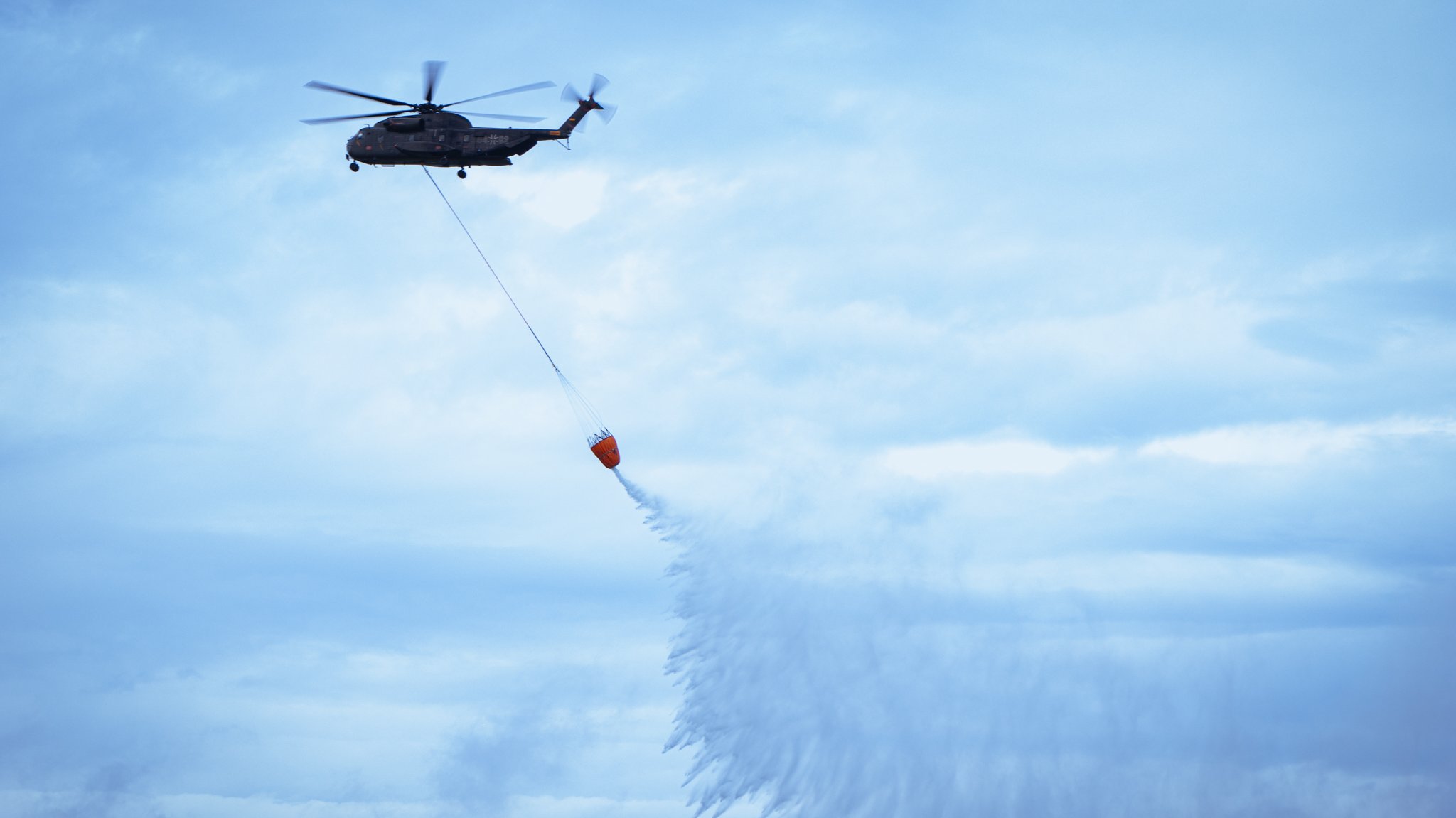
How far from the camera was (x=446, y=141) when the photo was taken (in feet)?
241

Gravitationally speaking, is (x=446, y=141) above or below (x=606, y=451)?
above

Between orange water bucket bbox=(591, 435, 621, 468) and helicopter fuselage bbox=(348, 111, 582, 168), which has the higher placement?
helicopter fuselage bbox=(348, 111, 582, 168)

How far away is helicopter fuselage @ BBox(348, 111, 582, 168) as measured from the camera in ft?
240

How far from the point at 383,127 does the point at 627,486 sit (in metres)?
28.5

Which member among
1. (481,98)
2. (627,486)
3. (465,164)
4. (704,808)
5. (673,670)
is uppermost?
(481,98)

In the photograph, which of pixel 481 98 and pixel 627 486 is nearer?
pixel 481 98

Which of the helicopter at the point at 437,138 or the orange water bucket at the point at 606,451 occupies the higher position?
the helicopter at the point at 437,138

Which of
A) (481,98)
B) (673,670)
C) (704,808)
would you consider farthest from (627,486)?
(481,98)

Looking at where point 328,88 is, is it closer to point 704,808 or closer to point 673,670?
point 673,670

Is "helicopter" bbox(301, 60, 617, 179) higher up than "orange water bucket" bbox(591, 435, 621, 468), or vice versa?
"helicopter" bbox(301, 60, 617, 179)

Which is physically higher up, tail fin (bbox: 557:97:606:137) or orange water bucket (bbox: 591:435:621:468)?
tail fin (bbox: 557:97:606:137)

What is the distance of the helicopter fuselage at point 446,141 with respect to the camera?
73.0 m

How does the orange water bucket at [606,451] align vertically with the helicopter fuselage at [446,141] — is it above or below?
below

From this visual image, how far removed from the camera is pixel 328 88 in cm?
7394
